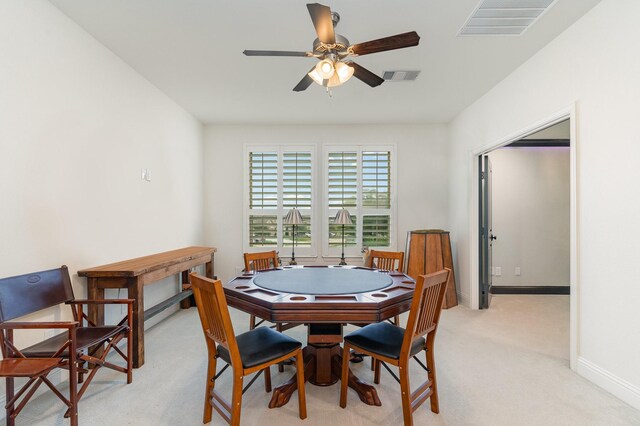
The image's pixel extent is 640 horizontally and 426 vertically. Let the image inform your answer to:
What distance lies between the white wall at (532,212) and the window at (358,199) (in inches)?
70.7

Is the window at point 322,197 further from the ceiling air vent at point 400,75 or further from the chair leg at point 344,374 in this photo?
the chair leg at point 344,374

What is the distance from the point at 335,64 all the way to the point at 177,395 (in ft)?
8.31

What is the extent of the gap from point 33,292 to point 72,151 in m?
1.11

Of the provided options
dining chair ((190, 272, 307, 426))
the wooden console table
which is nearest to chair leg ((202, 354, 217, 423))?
dining chair ((190, 272, 307, 426))

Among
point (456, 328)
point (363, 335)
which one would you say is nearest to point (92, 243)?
point (363, 335)

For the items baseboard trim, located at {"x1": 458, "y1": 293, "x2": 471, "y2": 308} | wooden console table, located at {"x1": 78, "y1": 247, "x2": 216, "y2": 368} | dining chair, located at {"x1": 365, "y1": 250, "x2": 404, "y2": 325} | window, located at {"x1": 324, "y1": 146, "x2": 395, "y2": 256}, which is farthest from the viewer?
window, located at {"x1": 324, "y1": 146, "x2": 395, "y2": 256}

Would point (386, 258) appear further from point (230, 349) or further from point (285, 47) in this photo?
point (285, 47)

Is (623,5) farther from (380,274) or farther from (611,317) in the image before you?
(380,274)

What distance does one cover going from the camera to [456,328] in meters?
3.65

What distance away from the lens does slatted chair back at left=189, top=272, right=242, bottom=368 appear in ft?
5.58

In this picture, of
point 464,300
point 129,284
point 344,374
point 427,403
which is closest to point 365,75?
point 344,374

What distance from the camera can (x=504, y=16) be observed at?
2.41 metres

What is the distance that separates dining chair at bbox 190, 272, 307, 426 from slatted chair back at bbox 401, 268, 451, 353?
2.30 ft

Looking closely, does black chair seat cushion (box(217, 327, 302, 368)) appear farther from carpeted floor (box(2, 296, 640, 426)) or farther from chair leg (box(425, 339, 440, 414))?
chair leg (box(425, 339, 440, 414))
